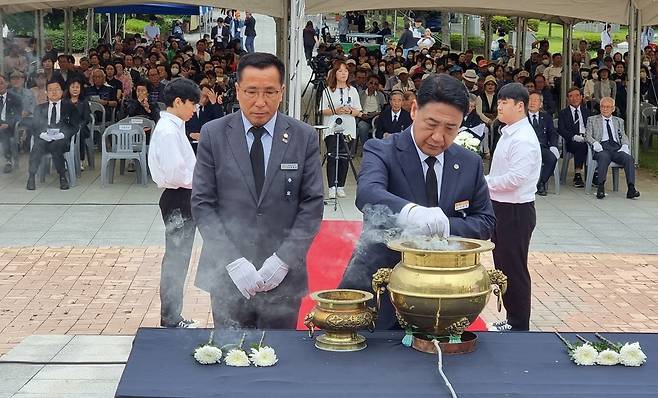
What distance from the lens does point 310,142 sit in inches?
162

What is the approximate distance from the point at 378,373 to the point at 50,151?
10.1 m

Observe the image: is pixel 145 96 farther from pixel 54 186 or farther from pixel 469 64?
pixel 469 64

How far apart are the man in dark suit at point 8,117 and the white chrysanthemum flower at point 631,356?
11.4m

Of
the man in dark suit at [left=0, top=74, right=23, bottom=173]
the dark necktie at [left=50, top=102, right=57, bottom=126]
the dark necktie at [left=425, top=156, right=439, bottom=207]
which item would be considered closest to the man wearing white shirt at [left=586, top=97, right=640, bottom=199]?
the dark necktie at [left=50, top=102, right=57, bottom=126]

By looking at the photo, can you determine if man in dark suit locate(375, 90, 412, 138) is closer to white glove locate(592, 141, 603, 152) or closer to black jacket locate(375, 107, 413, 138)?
black jacket locate(375, 107, 413, 138)

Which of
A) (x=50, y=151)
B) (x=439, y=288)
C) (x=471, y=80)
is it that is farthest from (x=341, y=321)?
(x=471, y=80)

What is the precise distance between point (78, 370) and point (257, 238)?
6.45 ft

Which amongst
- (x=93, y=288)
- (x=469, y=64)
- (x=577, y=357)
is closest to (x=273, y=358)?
(x=577, y=357)

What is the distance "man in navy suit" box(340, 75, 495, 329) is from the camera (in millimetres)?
3393

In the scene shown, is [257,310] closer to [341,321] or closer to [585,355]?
[341,321]

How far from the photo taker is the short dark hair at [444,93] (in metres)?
3.36

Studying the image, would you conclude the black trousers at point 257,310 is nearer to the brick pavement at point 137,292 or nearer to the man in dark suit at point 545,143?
the brick pavement at point 137,292

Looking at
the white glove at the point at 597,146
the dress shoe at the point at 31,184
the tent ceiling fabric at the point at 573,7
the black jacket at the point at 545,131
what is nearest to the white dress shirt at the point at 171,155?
the dress shoe at the point at 31,184

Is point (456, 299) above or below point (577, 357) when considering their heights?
above
